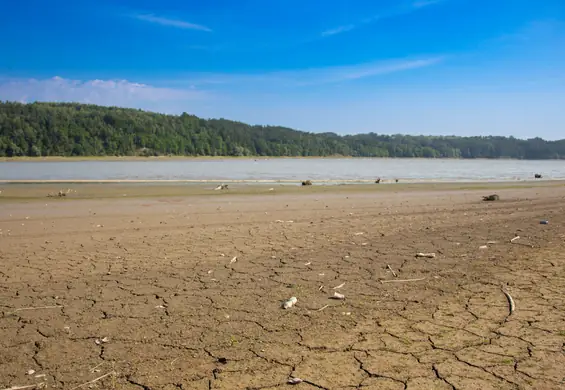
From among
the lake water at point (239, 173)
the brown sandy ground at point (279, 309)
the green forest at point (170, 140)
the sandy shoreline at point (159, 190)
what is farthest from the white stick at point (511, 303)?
the green forest at point (170, 140)

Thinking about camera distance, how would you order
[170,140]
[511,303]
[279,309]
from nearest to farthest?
[279,309], [511,303], [170,140]

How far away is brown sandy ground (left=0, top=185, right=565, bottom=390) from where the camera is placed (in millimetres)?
3428

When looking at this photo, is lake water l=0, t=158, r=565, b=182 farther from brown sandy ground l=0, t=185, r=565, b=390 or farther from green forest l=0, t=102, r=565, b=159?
green forest l=0, t=102, r=565, b=159

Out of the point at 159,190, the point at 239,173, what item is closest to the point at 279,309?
the point at 159,190

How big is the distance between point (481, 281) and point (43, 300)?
5.64m

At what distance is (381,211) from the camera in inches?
551

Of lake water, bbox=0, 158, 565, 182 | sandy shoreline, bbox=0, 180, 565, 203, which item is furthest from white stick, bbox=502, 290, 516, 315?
lake water, bbox=0, 158, 565, 182

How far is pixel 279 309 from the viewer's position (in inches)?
191

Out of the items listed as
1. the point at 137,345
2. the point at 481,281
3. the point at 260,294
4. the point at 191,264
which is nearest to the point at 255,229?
the point at 191,264

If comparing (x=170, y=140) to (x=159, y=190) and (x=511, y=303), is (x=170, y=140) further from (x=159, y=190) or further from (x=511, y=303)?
(x=511, y=303)

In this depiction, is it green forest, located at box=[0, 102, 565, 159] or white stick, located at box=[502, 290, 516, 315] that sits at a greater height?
green forest, located at box=[0, 102, 565, 159]

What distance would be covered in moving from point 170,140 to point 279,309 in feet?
441

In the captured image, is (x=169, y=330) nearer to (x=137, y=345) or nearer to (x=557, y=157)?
(x=137, y=345)

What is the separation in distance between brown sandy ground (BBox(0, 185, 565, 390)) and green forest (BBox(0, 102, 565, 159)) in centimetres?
10861
